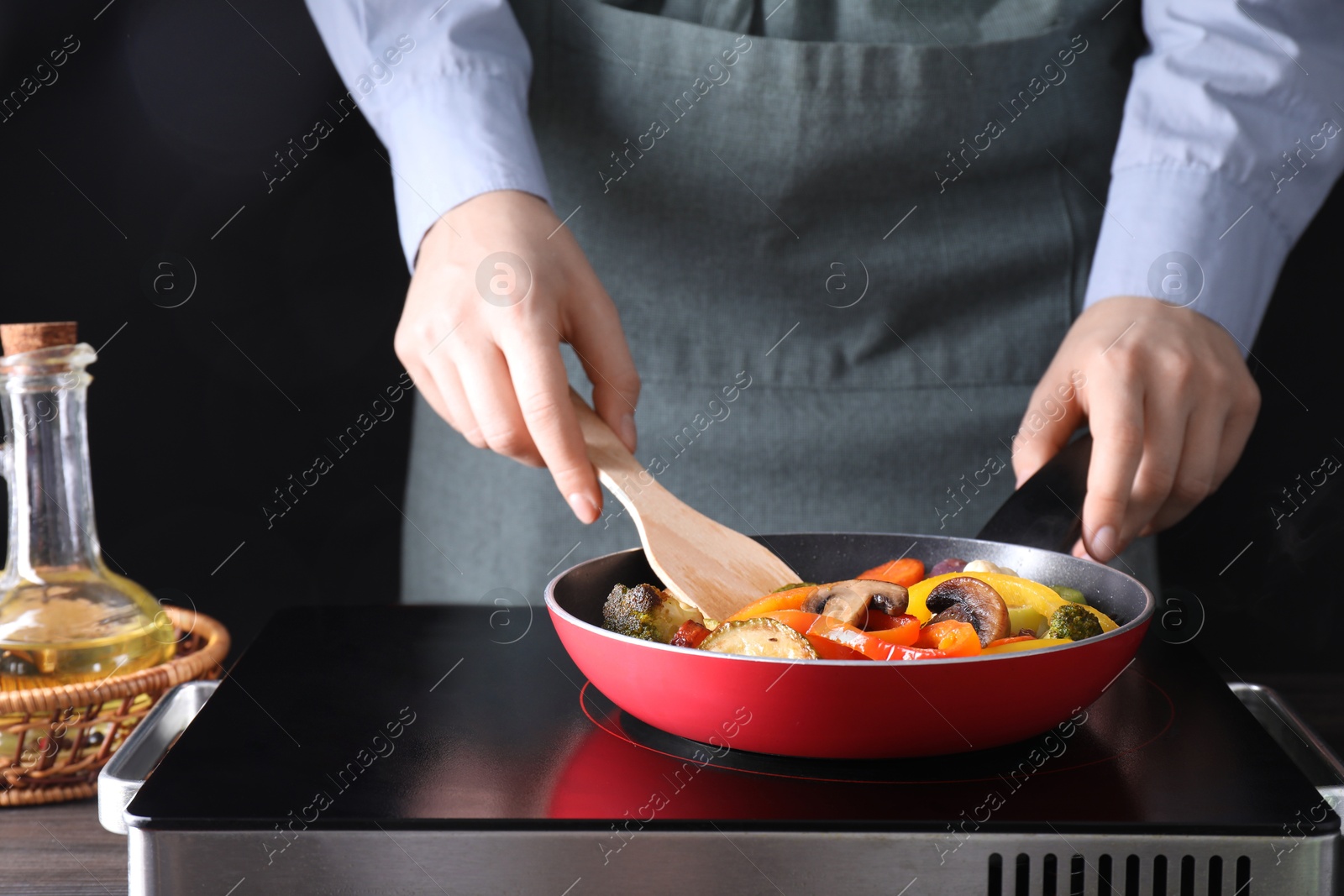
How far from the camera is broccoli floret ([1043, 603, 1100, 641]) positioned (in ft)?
2.45

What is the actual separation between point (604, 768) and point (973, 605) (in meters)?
0.28

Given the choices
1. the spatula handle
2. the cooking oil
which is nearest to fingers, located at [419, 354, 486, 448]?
the spatula handle

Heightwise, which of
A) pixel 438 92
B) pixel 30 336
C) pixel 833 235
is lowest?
pixel 833 235

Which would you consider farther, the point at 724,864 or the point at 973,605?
the point at 973,605

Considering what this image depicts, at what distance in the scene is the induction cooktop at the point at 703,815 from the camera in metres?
0.61

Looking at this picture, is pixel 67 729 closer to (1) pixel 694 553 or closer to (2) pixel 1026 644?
(1) pixel 694 553

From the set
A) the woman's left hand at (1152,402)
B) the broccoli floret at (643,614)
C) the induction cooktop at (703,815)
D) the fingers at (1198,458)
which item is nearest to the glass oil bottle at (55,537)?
the induction cooktop at (703,815)

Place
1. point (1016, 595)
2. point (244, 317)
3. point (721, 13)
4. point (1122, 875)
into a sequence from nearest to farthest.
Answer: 1. point (1122, 875)
2. point (1016, 595)
3. point (721, 13)
4. point (244, 317)

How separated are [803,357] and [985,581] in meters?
0.71

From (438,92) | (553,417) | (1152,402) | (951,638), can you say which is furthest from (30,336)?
(1152,402)

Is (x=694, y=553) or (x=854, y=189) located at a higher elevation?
(x=854, y=189)

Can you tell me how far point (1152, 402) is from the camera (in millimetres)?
1088

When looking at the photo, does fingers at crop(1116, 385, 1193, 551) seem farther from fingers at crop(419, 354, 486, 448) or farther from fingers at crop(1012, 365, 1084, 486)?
fingers at crop(419, 354, 486, 448)

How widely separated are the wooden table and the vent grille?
1.91 feet
